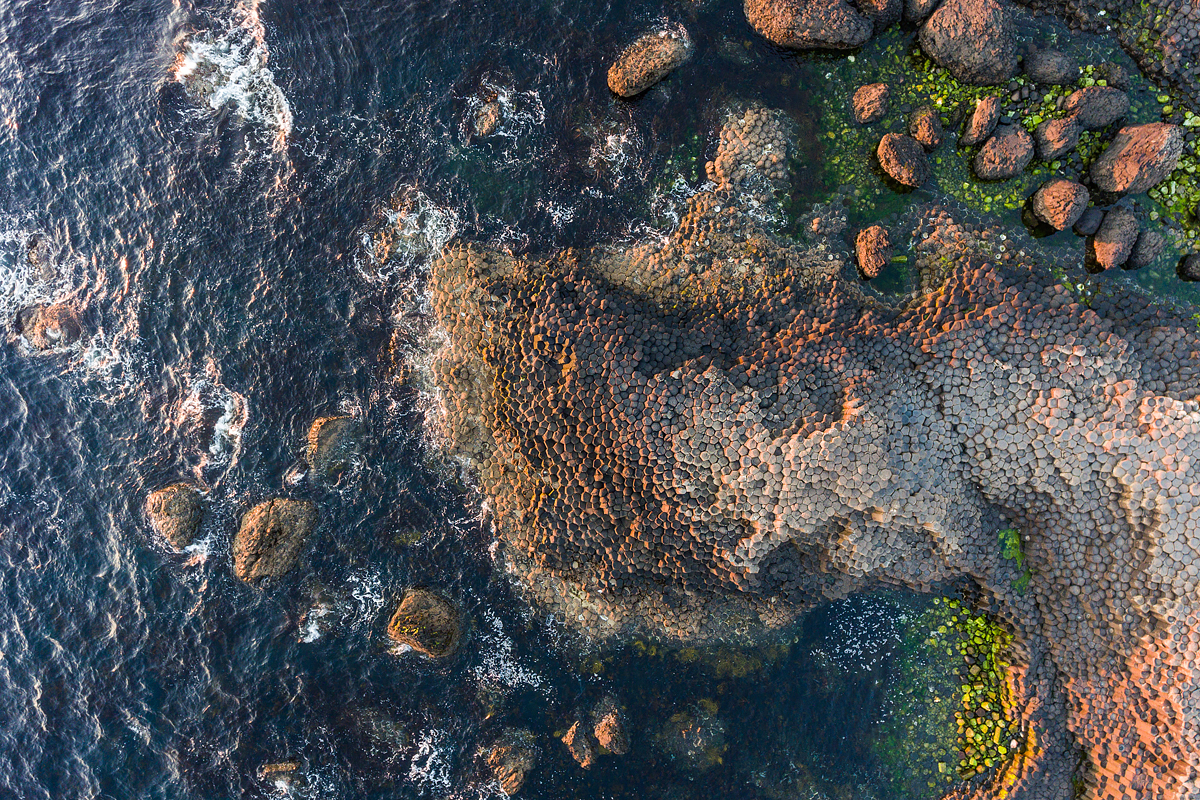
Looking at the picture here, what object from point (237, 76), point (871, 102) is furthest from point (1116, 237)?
point (237, 76)

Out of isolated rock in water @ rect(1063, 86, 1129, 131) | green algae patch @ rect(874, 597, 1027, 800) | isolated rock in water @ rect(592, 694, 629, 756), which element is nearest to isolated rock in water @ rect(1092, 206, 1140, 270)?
isolated rock in water @ rect(1063, 86, 1129, 131)

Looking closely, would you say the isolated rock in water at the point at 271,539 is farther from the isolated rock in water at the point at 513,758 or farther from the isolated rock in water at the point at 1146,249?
the isolated rock in water at the point at 1146,249

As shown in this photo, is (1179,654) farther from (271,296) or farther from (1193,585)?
(271,296)

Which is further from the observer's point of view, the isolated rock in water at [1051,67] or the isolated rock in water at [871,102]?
the isolated rock in water at [871,102]

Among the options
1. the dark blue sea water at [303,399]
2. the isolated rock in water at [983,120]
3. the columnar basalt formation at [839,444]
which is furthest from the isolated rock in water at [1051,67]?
the dark blue sea water at [303,399]

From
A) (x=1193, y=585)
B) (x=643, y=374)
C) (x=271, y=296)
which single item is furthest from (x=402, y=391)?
(x=1193, y=585)

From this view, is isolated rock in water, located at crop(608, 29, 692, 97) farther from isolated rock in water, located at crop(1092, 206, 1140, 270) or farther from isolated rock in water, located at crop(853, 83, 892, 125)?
isolated rock in water, located at crop(1092, 206, 1140, 270)
